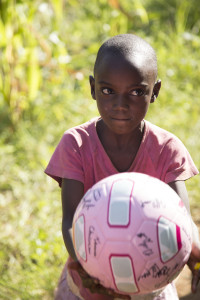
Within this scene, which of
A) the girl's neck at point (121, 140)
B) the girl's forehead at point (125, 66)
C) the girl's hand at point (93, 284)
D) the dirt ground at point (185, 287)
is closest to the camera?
the girl's hand at point (93, 284)

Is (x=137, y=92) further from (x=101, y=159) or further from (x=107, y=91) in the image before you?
(x=101, y=159)

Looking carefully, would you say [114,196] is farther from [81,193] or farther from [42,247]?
[42,247]

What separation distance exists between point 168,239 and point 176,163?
527 mm

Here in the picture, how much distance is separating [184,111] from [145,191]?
337 cm

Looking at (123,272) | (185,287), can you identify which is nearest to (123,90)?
(123,272)

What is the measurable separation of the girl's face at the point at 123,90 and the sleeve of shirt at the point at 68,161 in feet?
0.76

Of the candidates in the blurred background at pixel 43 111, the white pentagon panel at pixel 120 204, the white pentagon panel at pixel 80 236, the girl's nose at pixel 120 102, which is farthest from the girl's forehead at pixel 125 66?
the blurred background at pixel 43 111

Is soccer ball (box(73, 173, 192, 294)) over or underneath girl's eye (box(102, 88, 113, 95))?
underneath

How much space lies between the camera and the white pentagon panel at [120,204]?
5.93 ft

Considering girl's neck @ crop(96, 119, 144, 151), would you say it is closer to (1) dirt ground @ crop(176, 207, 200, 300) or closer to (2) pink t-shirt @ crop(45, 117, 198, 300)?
(2) pink t-shirt @ crop(45, 117, 198, 300)

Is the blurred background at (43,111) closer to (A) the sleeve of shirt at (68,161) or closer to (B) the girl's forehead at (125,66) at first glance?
(A) the sleeve of shirt at (68,161)

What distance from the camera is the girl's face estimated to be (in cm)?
206

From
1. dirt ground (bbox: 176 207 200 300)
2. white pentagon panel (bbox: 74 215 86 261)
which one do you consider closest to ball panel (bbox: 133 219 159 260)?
white pentagon panel (bbox: 74 215 86 261)

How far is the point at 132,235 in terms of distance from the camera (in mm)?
1790
